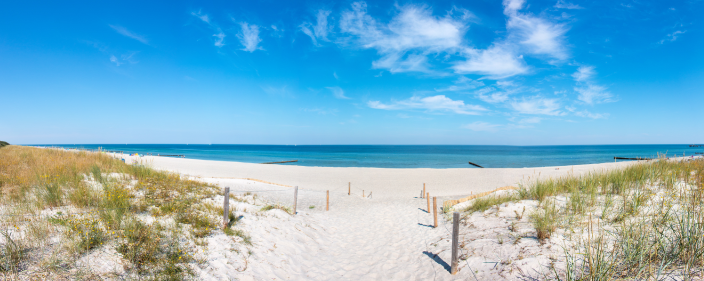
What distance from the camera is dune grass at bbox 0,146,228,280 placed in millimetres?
4133

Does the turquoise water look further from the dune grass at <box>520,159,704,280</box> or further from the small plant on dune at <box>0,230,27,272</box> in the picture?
the small plant on dune at <box>0,230,27,272</box>

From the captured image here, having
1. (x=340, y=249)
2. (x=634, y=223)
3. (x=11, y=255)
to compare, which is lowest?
(x=340, y=249)

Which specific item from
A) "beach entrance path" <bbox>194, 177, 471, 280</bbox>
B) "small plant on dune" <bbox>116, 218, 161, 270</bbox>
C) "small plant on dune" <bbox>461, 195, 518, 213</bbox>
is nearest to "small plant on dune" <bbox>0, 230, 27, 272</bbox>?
"small plant on dune" <bbox>116, 218, 161, 270</bbox>

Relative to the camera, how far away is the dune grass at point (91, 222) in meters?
4.13

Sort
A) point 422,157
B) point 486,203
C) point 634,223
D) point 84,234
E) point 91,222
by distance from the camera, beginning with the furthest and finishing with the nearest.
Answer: point 422,157 → point 486,203 → point 91,222 → point 634,223 → point 84,234

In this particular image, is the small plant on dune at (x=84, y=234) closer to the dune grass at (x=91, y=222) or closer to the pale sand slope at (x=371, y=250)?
the dune grass at (x=91, y=222)

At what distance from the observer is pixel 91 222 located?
500 cm

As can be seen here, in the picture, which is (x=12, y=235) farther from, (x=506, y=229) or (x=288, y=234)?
(x=506, y=229)

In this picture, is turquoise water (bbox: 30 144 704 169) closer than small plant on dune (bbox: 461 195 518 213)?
No

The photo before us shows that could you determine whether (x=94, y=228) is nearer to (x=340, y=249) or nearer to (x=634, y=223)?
(x=340, y=249)

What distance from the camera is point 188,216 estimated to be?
664cm

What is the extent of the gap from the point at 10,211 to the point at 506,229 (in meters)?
10.7

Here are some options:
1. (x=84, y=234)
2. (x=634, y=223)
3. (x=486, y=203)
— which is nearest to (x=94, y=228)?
(x=84, y=234)

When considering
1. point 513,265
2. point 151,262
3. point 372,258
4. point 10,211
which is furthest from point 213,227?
point 513,265
